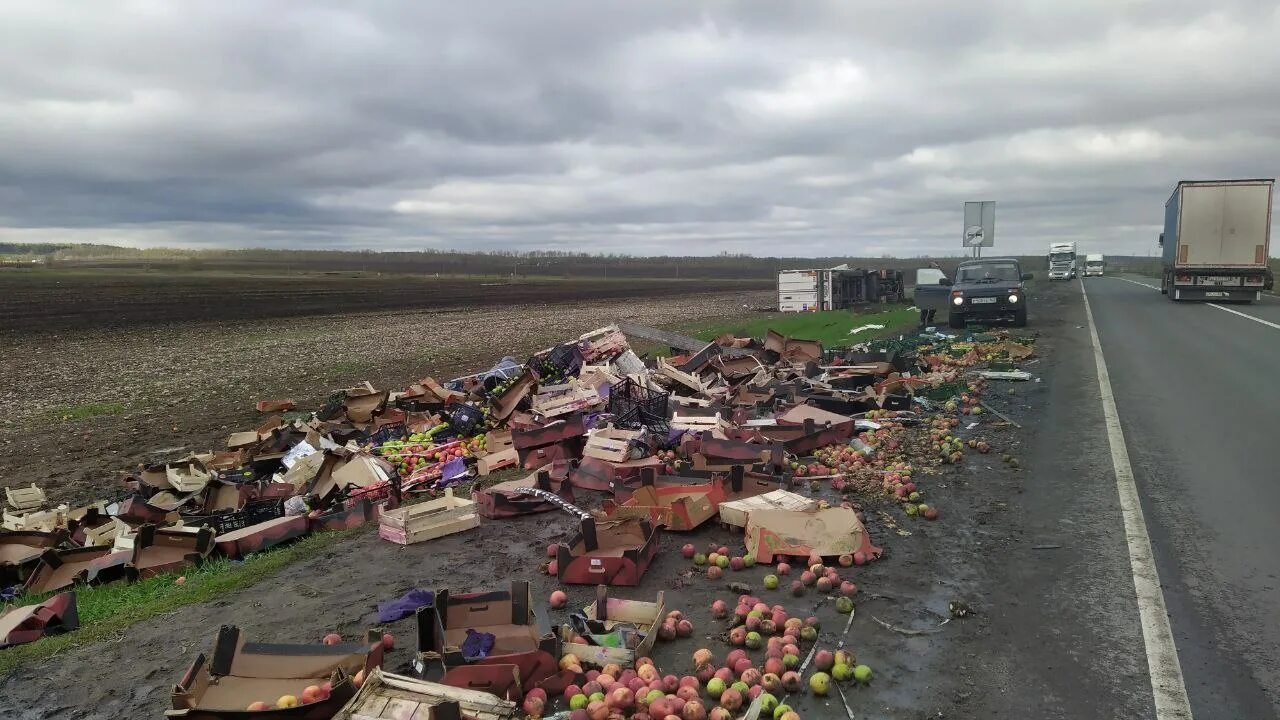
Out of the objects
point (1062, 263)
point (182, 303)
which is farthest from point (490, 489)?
point (1062, 263)

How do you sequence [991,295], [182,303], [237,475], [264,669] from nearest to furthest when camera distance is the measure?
[264,669], [237,475], [991,295], [182,303]

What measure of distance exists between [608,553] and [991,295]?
1900cm

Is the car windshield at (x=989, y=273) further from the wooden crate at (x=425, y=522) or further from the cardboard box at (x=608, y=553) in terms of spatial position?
the wooden crate at (x=425, y=522)

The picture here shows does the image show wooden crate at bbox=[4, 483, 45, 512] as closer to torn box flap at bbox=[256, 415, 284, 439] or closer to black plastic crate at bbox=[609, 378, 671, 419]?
torn box flap at bbox=[256, 415, 284, 439]

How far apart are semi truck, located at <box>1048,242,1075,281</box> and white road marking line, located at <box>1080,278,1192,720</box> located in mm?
59609

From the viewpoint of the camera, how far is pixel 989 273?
2342 cm

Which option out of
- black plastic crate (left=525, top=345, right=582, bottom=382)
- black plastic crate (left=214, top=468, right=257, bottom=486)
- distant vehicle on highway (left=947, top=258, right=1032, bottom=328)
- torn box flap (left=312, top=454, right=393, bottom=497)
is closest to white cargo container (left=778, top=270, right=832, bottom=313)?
distant vehicle on highway (left=947, top=258, right=1032, bottom=328)

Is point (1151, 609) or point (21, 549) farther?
point (21, 549)

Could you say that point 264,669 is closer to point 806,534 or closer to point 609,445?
point 806,534

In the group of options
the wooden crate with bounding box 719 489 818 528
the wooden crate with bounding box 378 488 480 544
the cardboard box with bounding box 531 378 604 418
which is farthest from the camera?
the cardboard box with bounding box 531 378 604 418

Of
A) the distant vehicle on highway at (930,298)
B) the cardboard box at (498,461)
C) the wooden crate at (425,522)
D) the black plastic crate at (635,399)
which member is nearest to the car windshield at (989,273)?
the distant vehicle on highway at (930,298)

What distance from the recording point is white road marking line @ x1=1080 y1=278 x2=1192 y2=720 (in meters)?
3.99

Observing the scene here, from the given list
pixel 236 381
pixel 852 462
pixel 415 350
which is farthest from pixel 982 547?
pixel 415 350

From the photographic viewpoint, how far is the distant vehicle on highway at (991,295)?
71.9ft
